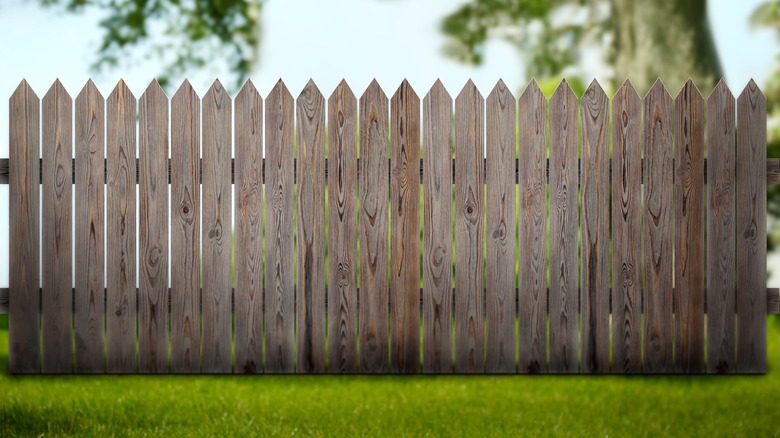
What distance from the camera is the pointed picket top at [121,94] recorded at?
183 inches

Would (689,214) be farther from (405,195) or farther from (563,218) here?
(405,195)

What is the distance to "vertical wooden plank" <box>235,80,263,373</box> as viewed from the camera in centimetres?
454

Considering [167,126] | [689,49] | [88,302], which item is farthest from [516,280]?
[689,49]

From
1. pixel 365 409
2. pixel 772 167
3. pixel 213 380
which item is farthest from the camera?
pixel 213 380

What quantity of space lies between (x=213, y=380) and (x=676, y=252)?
3682 mm

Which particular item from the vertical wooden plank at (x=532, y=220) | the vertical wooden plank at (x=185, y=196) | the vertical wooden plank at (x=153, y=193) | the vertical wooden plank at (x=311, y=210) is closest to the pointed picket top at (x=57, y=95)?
the vertical wooden plank at (x=153, y=193)

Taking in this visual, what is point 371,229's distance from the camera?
14.9 ft

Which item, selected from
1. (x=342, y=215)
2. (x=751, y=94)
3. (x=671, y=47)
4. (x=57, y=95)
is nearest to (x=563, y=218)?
(x=342, y=215)

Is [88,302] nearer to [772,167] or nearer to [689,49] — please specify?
[772,167]

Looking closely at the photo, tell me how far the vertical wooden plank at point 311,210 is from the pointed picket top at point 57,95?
1.43 metres

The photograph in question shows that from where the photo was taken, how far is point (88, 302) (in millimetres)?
4664

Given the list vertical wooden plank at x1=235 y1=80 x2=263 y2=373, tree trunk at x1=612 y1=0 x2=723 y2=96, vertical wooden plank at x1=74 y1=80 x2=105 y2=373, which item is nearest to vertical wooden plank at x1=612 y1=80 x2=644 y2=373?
vertical wooden plank at x1=235 y1=80 x2=263 y2=373

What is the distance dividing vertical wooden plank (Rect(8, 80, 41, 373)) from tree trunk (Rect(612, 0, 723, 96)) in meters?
6.10

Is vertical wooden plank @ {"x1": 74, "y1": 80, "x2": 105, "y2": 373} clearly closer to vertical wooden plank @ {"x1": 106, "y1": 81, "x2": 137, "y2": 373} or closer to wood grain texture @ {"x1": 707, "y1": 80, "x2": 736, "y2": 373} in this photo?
vertical wooden plank @ {"x1": 106, "y1": 81, "x2": 137, "y2": 373}
